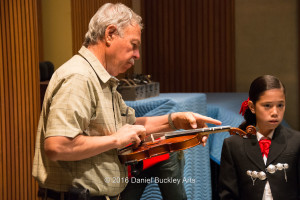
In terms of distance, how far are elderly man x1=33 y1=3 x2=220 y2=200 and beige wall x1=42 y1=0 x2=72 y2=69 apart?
2.94 meters

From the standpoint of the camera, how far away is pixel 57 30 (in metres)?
5.12

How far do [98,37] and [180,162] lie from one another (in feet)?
4.51

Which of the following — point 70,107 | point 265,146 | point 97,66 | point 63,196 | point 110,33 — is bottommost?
point 63,196

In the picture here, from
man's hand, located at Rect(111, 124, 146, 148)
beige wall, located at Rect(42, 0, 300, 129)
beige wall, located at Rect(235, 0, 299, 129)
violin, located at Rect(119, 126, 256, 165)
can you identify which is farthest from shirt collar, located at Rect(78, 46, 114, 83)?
beige wall, located at Rect(235, 0, 299, 129)

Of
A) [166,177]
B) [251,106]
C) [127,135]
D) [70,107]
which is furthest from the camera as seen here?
[166,177]

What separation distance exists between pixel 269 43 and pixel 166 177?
4615 mm

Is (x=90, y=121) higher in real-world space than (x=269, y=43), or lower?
lower

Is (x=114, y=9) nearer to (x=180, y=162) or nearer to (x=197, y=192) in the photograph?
(x=180, y=162)

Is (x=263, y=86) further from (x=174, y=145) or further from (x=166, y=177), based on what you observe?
(x=166, y=177)

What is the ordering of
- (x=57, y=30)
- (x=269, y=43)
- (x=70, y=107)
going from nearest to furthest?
(x=70, y=107) → (x=57, y=30) → (x=269, y=43)

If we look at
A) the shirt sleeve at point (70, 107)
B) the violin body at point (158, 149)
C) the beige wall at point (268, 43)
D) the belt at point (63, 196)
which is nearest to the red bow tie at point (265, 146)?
the violin body at point (158, 149)

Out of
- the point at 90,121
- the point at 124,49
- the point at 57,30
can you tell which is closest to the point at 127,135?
the point at 90,121

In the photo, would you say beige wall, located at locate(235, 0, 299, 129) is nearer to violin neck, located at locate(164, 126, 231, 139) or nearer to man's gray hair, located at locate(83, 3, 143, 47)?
violin neck, located at locate(164, 126, 231, 139)

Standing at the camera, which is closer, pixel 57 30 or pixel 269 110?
pixel 269 110
